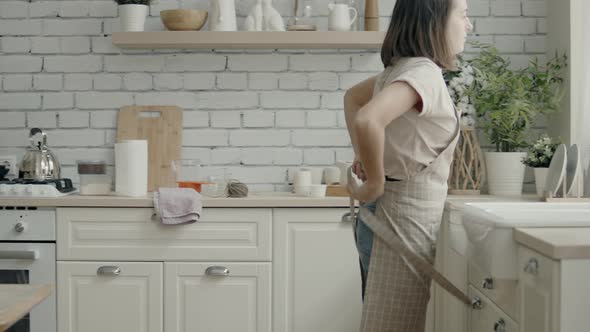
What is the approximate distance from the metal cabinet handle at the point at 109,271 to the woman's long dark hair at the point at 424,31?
5.80 ft

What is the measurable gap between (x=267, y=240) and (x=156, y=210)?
0.48 m

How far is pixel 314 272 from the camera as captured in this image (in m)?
3.38

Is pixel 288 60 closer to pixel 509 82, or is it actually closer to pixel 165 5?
pixel 165 5

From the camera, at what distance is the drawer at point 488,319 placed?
221 cm

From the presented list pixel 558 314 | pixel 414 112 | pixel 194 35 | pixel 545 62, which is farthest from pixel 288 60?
pixel 558 314

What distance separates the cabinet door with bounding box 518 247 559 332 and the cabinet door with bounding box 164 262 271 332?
60.2 inches

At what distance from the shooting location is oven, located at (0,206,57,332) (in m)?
3.33

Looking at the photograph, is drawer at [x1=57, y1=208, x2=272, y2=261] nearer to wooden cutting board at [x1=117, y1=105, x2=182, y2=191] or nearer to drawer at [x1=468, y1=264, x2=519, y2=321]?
wooden cutting board at [x1=117, y1=105, x2=182, y2=191]

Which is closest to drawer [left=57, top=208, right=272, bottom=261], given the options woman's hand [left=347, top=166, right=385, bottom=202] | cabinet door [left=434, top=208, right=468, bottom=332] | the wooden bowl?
cabinet door [left=434, top=208, right=468, bottom=332]


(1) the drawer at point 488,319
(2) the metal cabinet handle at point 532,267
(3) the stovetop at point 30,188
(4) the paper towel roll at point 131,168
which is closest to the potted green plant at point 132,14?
(4) the paper towel roll at point 131,168

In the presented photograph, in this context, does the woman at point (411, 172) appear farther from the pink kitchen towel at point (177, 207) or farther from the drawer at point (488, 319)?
the pink kitchen towel at point (177, 207)

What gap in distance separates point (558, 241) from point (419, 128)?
17.1 inches

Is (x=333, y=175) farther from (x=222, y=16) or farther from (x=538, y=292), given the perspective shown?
(x=538, y=292)

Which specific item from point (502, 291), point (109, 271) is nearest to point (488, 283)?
point (502, 291)
